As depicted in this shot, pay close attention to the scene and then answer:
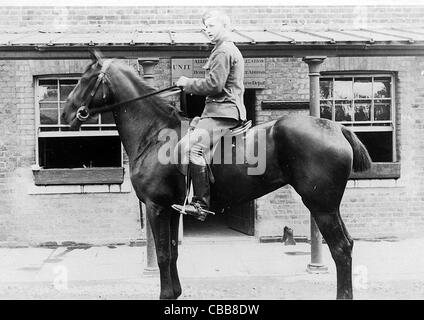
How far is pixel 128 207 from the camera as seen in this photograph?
32.7ft

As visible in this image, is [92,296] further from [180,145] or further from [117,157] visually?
[117,157]

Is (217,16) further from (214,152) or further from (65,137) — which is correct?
(65,137)

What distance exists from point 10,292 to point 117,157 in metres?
3.60

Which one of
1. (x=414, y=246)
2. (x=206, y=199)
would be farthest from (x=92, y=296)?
(x=414, y=246)

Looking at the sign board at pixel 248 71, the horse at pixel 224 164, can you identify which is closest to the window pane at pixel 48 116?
the sign board at pixel 248 71

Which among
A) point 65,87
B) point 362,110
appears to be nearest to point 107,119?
point 65,87

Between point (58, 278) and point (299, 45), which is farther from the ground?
point (299, 45)

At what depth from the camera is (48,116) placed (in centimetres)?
1000

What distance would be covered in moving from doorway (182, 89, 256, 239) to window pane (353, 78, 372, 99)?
6.00ft

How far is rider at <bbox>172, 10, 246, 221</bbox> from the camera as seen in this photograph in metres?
5.87

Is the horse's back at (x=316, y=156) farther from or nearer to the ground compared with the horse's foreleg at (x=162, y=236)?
farther from the ground

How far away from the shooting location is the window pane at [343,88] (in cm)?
1024

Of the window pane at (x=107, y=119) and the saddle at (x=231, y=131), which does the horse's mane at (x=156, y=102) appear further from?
the window pane at (x=107, y=119)

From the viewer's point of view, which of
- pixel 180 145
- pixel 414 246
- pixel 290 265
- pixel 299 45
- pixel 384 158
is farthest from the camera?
pixel 384 158
